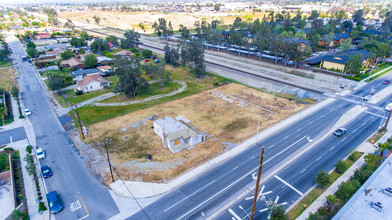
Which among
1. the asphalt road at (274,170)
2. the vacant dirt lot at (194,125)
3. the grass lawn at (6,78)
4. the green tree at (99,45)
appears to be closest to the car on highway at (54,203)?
the vacant dirt lot at (194,125)

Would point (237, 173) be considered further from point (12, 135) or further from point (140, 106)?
point (12, 135)

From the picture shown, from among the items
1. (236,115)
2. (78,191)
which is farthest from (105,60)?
(78,191)

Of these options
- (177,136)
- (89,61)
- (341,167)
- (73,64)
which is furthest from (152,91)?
(341,167)

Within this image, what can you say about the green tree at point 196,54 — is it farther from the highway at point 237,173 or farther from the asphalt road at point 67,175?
the asphalt road at point 67,175

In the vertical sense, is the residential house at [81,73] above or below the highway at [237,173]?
above

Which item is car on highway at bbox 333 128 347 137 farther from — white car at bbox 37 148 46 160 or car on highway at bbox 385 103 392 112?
white car at bbox 37 148 46 160

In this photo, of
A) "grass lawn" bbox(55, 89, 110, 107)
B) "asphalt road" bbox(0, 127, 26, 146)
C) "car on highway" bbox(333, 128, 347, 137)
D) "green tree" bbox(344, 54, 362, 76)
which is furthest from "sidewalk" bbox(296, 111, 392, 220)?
"grass lawn" bbox(55, 89, 110, 107)

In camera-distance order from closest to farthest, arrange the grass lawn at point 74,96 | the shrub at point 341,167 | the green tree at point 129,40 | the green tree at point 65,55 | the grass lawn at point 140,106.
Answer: the shrub at point 341,167
the grass lawn at point 140,106
the grass lawn at point 74,96
the green tree at point 65,55
the green tree at point 129,40
